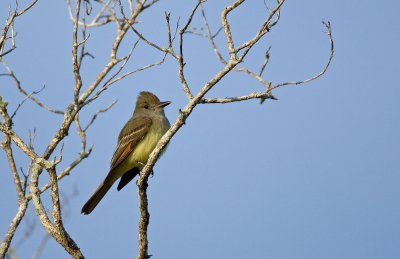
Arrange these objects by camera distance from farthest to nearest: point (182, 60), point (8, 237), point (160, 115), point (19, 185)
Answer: point (160, 115), point (19, 185), point (8, 237), point (182, 60)

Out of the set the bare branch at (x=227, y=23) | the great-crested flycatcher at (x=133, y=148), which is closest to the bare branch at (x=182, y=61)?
the bare branch at (x=227, y=23)

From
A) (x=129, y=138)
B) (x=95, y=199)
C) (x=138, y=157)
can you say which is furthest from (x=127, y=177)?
(x=95, y=199)

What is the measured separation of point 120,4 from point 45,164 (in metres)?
2.23

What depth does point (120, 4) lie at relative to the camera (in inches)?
297

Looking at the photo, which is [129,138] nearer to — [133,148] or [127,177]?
[133,148]

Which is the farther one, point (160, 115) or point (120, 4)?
point (160, 115)

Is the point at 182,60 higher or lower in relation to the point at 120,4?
lower

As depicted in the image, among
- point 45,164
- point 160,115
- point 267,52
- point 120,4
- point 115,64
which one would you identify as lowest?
point 45,164

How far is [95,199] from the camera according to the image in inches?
359

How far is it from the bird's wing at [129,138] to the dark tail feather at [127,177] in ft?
0.76

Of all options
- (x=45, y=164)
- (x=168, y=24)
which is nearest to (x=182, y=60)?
(x=168, y=24)

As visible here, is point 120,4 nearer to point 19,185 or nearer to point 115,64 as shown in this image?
point 115,64

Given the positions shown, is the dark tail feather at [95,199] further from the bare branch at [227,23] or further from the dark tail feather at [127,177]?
the bare branch at [227,23]

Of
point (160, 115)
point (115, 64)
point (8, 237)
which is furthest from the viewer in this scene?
point (160, 115)
